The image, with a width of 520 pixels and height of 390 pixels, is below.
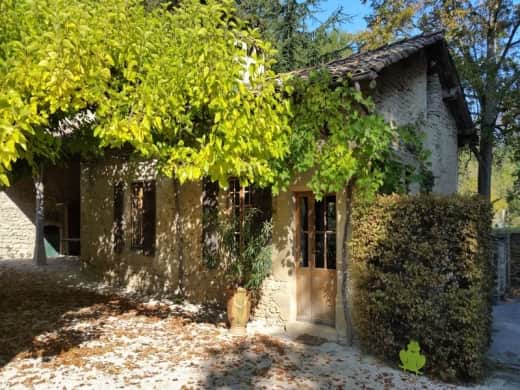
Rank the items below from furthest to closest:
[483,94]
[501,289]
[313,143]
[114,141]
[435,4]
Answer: [435,4] → [483,94] → [501,289] → [313,143] → [114,141]

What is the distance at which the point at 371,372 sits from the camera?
4.99m

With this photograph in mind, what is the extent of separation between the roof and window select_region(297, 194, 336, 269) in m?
1.93

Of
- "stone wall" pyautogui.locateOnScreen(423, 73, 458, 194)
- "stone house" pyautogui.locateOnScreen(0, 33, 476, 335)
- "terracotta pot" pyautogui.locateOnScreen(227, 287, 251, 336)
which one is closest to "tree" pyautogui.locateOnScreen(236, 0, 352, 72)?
"stone house" pyautogui.locateOnScreen(0, 33, 476, 335)

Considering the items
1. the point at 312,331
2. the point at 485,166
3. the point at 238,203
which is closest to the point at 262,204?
the point at 238,203

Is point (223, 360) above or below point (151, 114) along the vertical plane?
below

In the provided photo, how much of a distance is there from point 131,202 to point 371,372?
7.09 m

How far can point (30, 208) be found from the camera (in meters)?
15.5

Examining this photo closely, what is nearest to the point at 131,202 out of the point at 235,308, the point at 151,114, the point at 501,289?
the point at 235,308

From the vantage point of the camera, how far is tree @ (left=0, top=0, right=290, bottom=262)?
3586 mm

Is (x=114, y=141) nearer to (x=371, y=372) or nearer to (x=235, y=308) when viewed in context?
(x=235, y=308)

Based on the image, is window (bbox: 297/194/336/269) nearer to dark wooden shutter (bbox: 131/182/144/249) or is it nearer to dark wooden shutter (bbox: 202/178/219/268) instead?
dark wooden shutter (bbox: 202/178/219/268)

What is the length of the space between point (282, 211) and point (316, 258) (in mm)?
933

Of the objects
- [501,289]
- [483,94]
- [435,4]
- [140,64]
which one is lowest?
[501,289]

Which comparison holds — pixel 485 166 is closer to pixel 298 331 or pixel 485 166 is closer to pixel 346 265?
pixel 346 265
